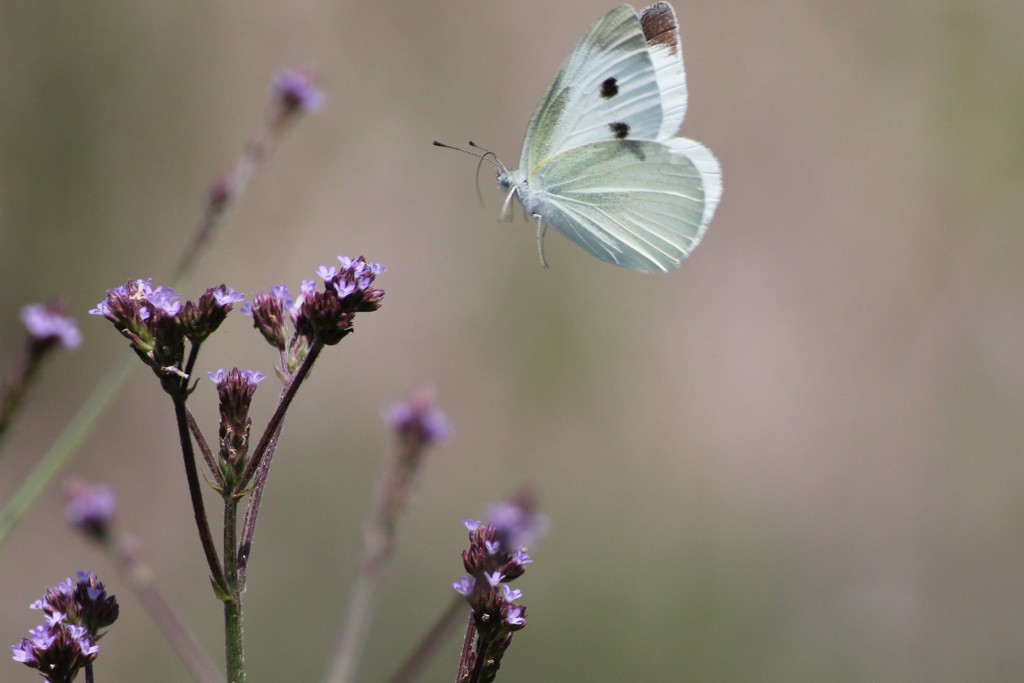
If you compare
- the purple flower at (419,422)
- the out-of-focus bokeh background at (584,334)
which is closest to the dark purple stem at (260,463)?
the purple flower at (419,422)

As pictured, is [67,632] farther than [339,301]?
No

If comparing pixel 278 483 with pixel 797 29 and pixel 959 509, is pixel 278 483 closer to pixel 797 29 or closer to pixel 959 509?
pixel 959 509

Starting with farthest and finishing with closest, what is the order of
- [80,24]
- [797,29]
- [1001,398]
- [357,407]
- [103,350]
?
[797,29] < [1001,398] < [357,407] < [103,350] < [80,24]

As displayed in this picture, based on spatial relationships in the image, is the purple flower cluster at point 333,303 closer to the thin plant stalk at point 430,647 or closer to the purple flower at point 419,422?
the purple flower at point 419,422

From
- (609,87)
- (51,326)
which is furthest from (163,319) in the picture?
(609,87)

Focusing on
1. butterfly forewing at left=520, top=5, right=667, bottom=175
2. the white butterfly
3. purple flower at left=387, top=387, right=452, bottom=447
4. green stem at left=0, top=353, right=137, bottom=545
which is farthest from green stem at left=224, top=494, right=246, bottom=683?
butterfly forewing at left=520, top=5, right=667, bottom=175

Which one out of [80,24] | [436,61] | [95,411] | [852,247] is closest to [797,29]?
[852,247]

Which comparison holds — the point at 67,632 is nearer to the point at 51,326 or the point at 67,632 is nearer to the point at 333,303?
the point at 333,303
